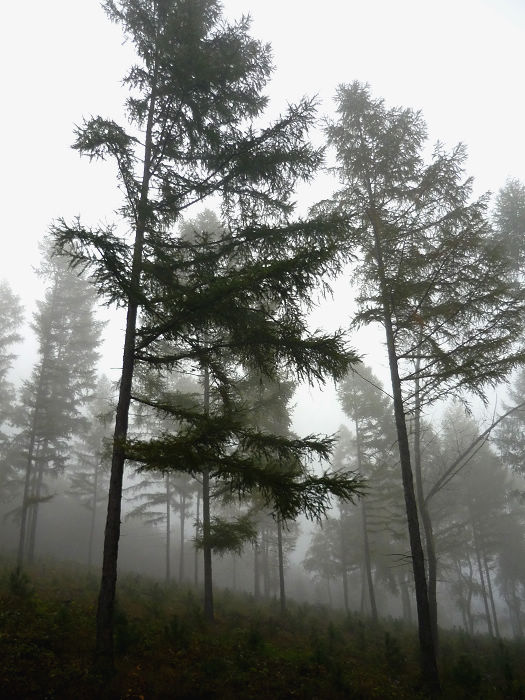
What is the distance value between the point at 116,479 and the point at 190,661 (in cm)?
371

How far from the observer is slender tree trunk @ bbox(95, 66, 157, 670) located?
6566 millimetres

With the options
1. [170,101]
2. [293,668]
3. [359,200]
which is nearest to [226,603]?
[293,668]

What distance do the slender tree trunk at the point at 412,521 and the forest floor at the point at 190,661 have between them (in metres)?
0.51

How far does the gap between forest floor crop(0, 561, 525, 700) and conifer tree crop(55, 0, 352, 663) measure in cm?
81

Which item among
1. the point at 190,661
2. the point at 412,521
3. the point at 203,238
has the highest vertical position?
the point at 203,238

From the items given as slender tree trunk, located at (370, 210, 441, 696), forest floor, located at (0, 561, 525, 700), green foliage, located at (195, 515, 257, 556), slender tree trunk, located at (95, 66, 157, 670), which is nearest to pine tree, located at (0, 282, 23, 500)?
forest floor, located at (0, 561, 525, 700)

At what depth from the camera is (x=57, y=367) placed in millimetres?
20641

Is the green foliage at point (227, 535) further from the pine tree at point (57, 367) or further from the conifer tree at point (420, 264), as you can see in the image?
the pine tree at point (57, 367)

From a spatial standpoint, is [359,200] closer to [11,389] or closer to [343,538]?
[343,538]

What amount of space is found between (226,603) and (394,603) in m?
32.6

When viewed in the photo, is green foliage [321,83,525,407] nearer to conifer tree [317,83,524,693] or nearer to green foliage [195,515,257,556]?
conifer tree [317,83,524,693]

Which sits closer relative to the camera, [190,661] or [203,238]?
[190,661]

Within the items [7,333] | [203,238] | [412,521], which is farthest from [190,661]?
[7,333]

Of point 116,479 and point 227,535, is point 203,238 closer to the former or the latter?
point 116,479
